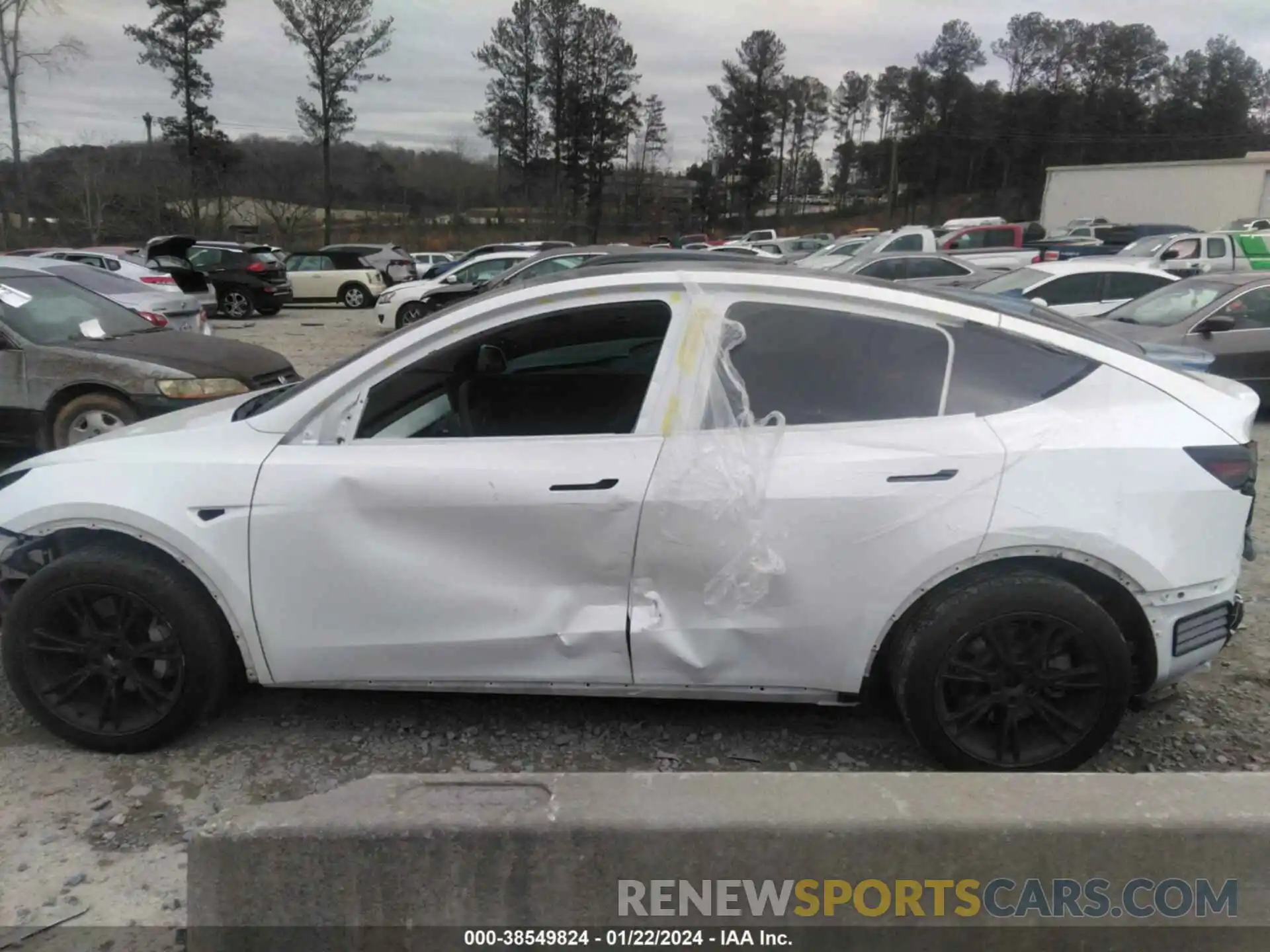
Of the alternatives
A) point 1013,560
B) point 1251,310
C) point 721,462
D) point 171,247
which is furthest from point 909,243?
point 721,462

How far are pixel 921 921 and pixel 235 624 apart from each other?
2.28 meters

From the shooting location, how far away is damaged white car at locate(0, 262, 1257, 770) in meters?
2.88

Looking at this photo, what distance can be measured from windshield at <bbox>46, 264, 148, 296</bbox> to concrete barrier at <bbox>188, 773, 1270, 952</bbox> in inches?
315

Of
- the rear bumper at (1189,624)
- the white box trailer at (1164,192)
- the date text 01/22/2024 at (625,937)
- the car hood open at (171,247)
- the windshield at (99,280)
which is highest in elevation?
the white box trailer at (1164,192)

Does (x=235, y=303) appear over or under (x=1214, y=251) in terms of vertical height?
under

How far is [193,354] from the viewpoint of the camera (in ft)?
23.1

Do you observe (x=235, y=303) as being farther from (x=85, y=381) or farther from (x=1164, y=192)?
(x=1164, y=192)

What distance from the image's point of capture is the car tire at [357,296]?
941 inches

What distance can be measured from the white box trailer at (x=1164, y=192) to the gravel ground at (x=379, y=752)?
39.2m

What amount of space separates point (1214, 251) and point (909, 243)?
232 inches

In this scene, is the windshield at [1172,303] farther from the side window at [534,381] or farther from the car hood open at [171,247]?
the car hood open at [171,247]

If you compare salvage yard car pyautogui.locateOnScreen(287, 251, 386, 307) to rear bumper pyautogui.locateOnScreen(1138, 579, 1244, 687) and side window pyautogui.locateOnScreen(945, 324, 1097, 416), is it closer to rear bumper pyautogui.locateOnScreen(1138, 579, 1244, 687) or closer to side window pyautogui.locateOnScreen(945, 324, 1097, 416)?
side window pyautogui.locateOnScreen(945, 324, 1097, 416)

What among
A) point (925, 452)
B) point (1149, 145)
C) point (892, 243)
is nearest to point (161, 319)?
point (925, 452)

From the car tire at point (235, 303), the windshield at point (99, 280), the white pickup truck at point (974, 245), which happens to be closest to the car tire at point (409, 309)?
the car tire at point (235, 303)
